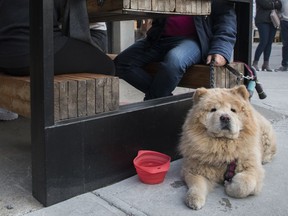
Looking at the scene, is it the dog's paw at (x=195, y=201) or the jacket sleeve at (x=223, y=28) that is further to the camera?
the jacket sleeve at (x=223, y=28)

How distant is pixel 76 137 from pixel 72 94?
0.82 ft

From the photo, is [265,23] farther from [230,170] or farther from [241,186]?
[241,186]

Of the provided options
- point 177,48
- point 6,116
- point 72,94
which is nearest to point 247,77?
point 177,48

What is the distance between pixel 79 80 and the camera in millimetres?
2434

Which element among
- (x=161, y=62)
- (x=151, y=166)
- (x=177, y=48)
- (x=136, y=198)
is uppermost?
(x=177, y=48)

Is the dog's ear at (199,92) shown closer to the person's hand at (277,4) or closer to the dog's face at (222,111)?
the dog's face at (222,111)

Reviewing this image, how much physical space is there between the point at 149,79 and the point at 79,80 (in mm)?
1317

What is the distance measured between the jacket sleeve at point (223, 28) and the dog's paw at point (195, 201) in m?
1.30

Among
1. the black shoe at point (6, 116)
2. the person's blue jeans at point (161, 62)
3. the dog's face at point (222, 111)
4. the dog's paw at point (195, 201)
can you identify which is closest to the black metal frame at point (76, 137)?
the person's blue jeans at point (161, 62)

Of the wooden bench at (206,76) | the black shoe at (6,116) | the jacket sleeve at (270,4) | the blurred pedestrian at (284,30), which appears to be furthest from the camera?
the blurred pedestrian at (284,30)

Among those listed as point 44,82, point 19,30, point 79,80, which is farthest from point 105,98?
point 19,30

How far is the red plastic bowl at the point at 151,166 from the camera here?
262 centimetres

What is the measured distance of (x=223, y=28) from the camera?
132 inches

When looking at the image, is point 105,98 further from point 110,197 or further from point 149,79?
point 149,79
